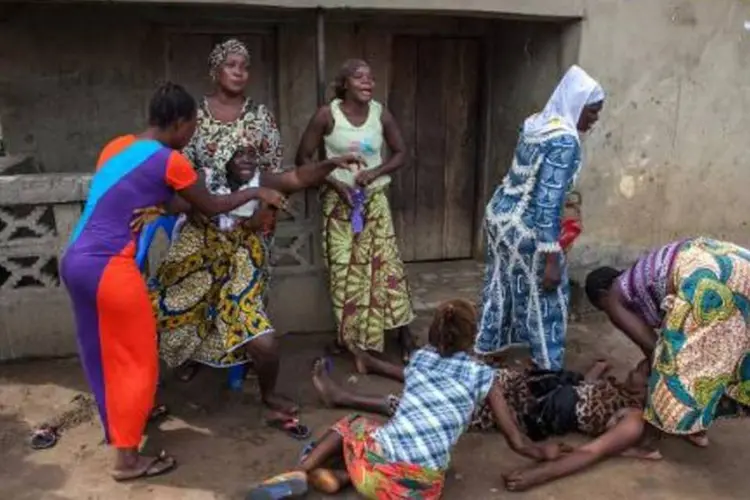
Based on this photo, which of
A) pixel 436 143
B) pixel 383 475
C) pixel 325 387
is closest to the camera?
pixel 383 475

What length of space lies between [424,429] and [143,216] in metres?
1.47

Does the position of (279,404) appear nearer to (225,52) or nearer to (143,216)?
(143,216)

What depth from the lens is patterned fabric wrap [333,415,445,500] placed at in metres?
3.17

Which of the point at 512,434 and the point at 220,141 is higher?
the point at 220,141

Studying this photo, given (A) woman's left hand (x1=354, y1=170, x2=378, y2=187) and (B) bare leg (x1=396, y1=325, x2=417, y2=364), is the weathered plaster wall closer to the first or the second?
(B) bare leg (x1=396, y1=325, x2=417, y2=364)

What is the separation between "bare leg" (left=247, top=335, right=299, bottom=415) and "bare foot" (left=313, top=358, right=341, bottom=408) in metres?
0.16

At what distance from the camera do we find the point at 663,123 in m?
5.72

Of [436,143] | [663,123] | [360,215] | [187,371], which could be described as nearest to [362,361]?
[360,215]

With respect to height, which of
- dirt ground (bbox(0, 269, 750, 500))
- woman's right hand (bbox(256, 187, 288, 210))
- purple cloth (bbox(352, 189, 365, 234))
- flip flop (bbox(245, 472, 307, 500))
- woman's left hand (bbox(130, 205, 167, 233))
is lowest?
dirt ground (bbox(0, 269, 750, 500))

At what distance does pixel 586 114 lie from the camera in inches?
164

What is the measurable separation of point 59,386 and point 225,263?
1268 millimetres

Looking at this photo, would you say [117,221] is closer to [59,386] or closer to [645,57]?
[59,386]

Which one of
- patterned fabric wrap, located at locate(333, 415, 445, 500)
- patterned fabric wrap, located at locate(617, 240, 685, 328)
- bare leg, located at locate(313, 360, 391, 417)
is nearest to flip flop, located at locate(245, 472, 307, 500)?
patterned fabric wrap, located at locate(333, 415, 445, 500)

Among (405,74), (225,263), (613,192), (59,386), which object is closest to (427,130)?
(405,74)
